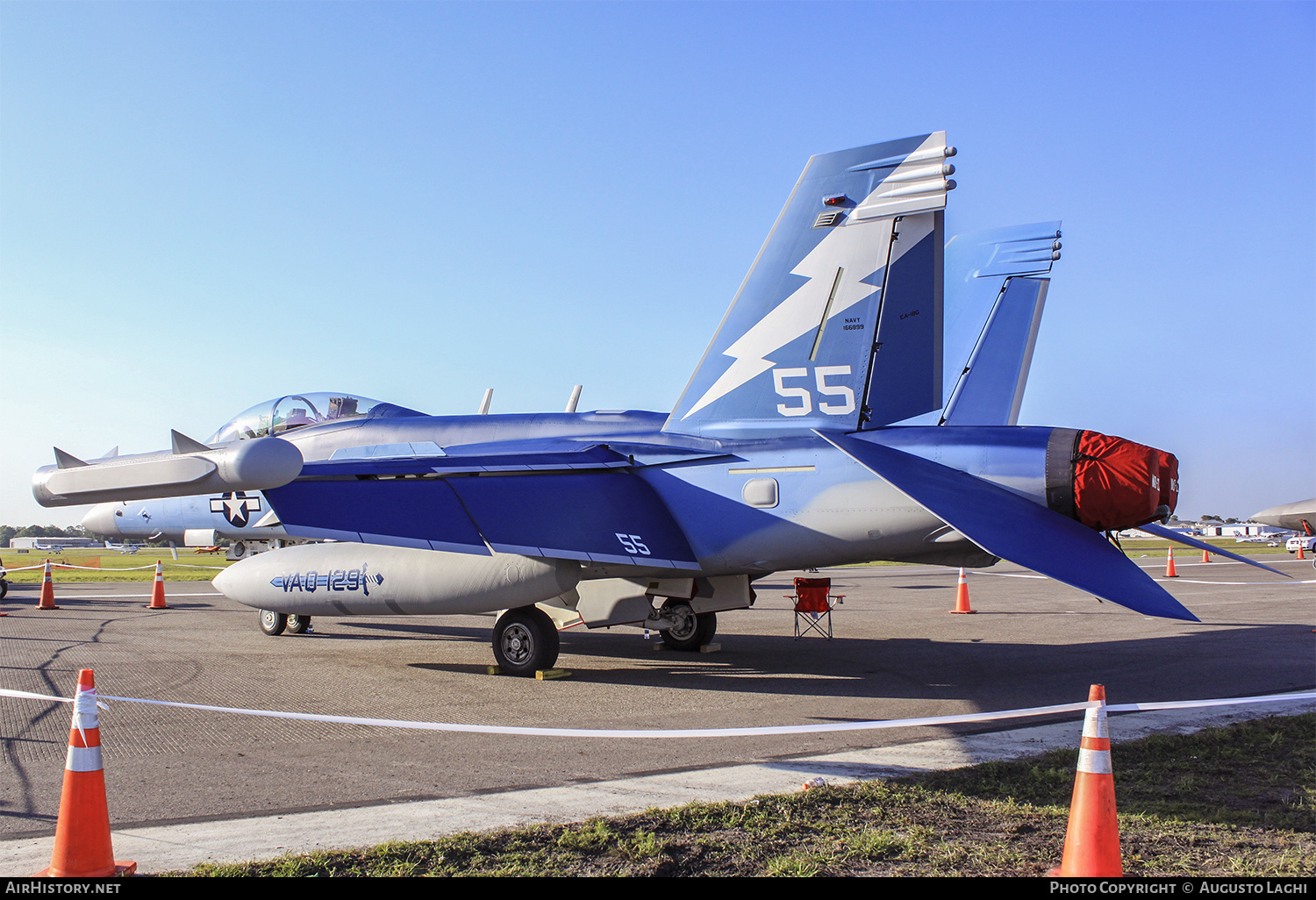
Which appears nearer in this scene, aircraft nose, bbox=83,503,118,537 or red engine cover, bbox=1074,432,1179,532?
red engine cover, bbox=1074,432,1179,532

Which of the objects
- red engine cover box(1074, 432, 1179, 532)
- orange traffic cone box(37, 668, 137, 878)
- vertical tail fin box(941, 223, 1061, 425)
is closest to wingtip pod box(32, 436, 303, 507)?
orange traffic cone box(37, 668, 137, 878)

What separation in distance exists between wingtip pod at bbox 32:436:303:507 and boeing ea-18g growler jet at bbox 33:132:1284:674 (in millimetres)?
18

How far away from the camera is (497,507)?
8594mm

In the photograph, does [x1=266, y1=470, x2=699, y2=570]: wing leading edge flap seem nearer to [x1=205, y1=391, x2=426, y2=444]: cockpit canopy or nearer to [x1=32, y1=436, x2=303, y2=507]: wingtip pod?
[x1=32, y1=436, x2=303, y2=507]: wingtip pod

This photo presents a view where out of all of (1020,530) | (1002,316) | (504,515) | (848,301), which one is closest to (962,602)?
(1002,316)

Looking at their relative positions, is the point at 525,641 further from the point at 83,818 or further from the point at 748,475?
the point at 83,818

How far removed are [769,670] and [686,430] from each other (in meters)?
2.82

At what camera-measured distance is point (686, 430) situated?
916 centimetres

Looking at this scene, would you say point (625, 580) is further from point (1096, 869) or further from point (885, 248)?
point (1096, 869)

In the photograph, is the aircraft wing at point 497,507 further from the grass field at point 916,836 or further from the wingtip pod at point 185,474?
the grass field at point 916,836

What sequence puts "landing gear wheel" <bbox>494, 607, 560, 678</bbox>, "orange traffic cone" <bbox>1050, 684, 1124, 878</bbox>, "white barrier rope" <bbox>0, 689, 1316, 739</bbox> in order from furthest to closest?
"landing gear wheel" <bbox>494, 607, 560, 678</bbox> < "white barrier rope" <bbox>0, 689, 1316, 739</bbox> < "orange traffic cone" <bbox>1050, 684, 1124, 878</bbox>

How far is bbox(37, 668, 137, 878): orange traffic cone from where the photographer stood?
11.4 ft

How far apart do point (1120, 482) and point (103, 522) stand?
13829 mm

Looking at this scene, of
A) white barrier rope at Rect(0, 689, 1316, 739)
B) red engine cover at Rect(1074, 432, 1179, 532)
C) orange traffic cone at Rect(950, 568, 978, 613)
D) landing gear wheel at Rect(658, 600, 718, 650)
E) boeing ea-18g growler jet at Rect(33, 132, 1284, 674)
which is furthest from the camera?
orange traffic cone at Rect(950, 568, 978, 613)
